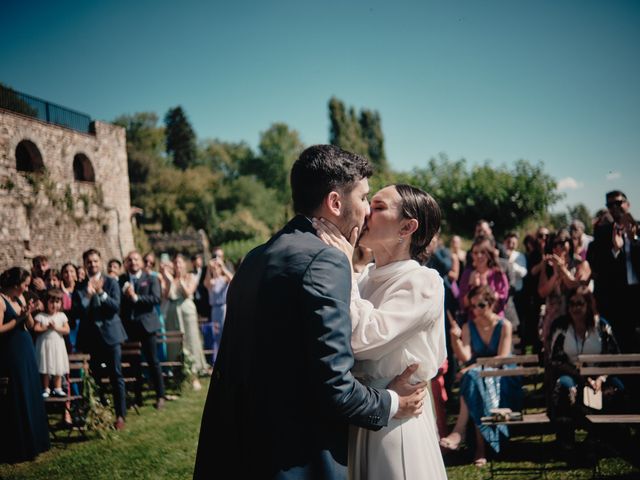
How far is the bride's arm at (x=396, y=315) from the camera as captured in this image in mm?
1953

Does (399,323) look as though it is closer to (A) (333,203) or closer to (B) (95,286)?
(A) (333,203)

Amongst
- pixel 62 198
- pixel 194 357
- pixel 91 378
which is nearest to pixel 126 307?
pixel 91 378

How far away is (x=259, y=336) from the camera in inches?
73.0

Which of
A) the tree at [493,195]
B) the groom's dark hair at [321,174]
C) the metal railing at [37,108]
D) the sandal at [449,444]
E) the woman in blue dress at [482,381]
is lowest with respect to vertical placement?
the sandal at [449,444]

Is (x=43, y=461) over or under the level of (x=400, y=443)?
under

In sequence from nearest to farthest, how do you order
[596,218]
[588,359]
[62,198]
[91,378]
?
[588,359]
[91,378]
[596,218]
[62,198]

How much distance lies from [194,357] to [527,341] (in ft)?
21.0

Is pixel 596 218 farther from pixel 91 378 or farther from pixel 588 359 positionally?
pixel 91 378

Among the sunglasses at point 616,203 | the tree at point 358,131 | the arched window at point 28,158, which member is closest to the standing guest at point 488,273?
the sunglasses at point 616,203

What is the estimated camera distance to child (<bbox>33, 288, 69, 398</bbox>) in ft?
23.1

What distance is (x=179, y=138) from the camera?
236 ft

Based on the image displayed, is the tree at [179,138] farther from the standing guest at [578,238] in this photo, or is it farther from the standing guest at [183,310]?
the standing guest at [578,238]

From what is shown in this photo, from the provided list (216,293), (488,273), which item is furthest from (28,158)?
(488,273)

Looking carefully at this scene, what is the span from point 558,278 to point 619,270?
721mm
